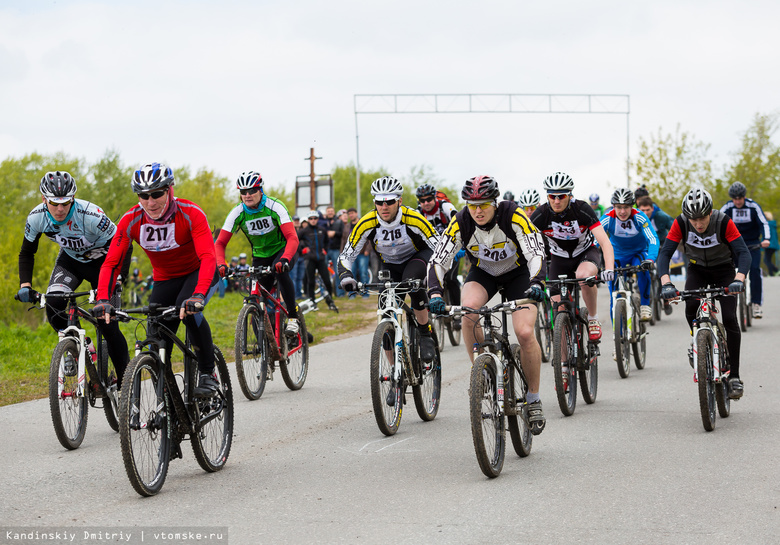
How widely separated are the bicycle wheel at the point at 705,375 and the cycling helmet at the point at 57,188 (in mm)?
5092

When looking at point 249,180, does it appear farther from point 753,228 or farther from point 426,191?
point 753,228

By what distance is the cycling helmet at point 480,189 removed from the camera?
22.8 ft

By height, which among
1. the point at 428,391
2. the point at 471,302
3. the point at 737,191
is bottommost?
the point at 428,391

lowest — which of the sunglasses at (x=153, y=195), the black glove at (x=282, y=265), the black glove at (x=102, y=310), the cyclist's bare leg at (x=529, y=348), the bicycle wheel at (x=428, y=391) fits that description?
the bicycle wheel at (x=428, y=391)

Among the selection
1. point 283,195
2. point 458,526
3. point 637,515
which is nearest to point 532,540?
point 458,526

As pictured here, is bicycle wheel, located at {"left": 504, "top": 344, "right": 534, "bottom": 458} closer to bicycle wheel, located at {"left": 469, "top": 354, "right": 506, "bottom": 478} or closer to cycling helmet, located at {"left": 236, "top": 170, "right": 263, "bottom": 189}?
bicycle wheel, located at {"left": 469, "top": 354, "right": 506, "bottom": 478}

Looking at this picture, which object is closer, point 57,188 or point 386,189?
point 57,188

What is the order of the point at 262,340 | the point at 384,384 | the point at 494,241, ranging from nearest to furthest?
the point at 494,241
the point at 384,384
the point at 262,340

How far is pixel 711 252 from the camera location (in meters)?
8.69

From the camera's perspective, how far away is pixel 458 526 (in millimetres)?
5340

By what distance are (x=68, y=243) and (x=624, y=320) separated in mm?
6020

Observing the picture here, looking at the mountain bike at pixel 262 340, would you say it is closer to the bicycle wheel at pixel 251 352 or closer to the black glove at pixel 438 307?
the bicycle wheel at pixel 251 352

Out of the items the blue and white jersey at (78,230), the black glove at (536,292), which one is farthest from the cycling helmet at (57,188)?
the black glove at (536,292)

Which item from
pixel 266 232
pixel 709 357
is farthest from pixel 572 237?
pixel 266 232
